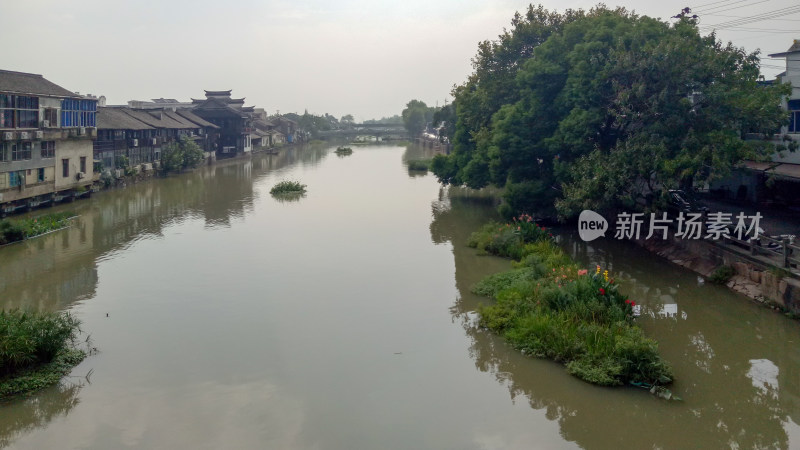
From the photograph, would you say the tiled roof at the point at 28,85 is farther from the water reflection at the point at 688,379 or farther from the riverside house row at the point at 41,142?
the water reflection at the point at 688,379

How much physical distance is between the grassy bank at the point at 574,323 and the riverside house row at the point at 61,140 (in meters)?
23.1

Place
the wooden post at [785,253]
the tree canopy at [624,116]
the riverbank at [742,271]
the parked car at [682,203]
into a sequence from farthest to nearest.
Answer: the parked car at [682,203] → the tree canopy at [624,116] → the wooden post at [785,253] → the riverbank at [742,271]

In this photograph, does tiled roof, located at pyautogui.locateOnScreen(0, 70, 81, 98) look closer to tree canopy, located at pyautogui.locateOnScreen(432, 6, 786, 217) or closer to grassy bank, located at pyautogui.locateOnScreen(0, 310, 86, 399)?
grassy bank, located at pyautogui.locateOnScreen(0, 310, 86, 399)

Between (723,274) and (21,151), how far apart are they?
29.7 meters

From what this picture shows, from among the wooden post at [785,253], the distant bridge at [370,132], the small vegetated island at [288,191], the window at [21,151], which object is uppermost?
the distant bridge at [370,132]

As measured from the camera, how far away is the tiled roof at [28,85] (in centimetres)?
2914

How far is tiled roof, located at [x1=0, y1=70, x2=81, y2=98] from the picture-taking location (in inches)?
1147

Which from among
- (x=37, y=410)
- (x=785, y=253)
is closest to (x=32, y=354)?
(x=37, y=410)

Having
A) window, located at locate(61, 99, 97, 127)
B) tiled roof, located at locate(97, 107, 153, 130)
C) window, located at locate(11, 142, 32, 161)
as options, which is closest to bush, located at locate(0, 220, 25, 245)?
window, located at locate(11, 142, 32, 161)

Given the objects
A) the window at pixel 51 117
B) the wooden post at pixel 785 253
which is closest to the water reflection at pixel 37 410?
the wooden post at pixel 785 253

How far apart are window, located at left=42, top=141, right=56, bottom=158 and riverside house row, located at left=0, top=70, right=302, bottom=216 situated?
50 millimetres

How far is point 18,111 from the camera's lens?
2962cm

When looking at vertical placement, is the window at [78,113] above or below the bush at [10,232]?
above

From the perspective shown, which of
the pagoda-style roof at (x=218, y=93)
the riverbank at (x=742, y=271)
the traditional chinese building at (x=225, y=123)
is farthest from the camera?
the pagoda-style roof at (x=218, y=93)
